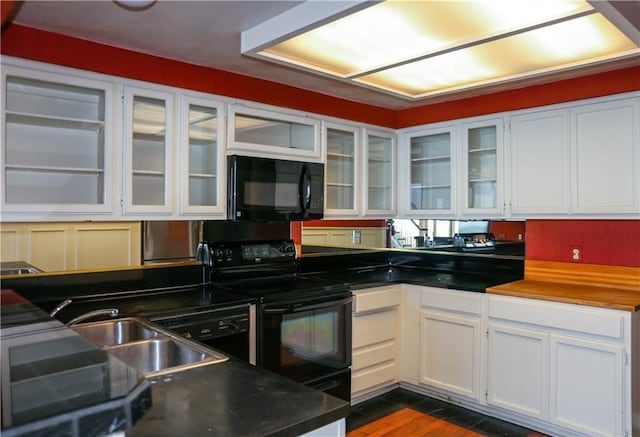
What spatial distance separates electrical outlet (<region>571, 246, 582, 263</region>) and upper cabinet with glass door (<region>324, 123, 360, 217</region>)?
5.18 feet

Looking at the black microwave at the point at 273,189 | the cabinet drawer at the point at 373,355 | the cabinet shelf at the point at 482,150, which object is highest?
the cabinet shelf at the point at 482,150

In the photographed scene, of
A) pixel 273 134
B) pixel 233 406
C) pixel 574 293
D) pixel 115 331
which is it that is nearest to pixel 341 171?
pixel 273 134

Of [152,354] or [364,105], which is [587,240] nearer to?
[364,105]

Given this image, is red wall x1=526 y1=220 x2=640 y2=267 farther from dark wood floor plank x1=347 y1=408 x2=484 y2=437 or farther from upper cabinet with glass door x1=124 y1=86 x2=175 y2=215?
upper cabinet with glass door x1=124 y1=86 x2=175 y2=215

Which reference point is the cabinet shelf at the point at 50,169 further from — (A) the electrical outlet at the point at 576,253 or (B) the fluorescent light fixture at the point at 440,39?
(A) the electrical outlet at the point at 576,253

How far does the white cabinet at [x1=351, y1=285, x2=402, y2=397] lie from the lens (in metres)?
3.34

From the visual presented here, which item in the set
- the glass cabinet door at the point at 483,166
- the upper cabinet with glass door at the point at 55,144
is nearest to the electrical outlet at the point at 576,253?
the glass cabinet door at the point at 483,166

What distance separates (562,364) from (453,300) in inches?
30.1

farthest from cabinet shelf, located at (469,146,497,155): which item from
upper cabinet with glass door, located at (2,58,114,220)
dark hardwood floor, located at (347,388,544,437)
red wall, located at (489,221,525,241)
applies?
upper cabinet with glass door, located at (2,58,114,220)

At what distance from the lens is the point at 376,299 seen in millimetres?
3428

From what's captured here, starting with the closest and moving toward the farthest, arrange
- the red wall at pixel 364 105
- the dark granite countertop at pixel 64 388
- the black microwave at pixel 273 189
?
the dark granite countertop at pixel 64 388 < the red wall at pixel 364 105 < the black microwave at pixel 273 189

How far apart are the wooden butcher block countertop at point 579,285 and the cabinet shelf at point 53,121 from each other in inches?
102

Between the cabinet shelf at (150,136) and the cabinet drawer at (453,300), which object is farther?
the cabinet drawer at (453,300)

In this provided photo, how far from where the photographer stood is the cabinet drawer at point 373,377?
3.33 meters
